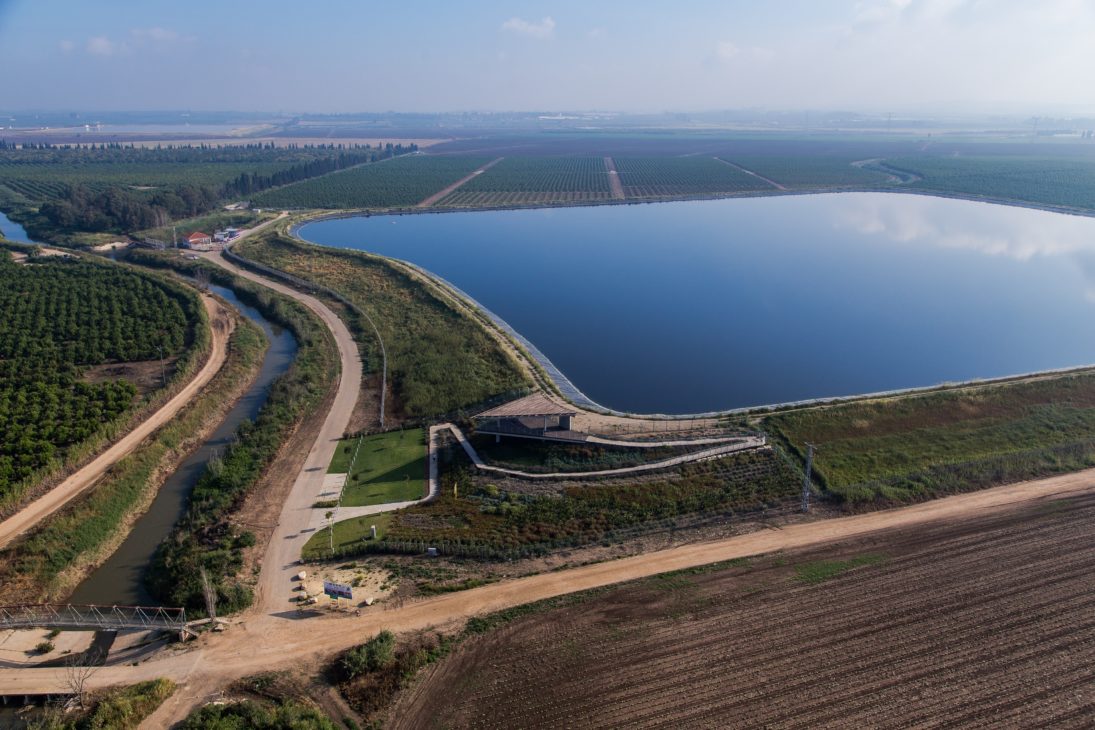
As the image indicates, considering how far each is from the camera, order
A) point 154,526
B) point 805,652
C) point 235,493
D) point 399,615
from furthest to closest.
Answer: point 235,493
point 154,526
point 399,615
point 805,652

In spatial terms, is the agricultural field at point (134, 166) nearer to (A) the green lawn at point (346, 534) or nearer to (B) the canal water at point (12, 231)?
(B) the canal water at point (12, 231)

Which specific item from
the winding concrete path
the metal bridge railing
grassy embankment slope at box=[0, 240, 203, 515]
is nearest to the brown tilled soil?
the winding concrete path

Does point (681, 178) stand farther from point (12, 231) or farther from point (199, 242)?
point (12, 231)

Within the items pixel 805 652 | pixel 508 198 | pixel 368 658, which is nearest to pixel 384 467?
pixel 368 658

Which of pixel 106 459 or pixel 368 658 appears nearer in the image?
pixel 368 658

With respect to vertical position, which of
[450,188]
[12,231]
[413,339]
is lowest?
[413,339]

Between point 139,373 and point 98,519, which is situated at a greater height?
point 139,373

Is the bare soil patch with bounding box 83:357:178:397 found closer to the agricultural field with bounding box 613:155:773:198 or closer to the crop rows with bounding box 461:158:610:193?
the crop rows with bounding box 461:158:610:193

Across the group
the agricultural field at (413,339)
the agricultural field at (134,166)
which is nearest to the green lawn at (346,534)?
the agricultural field at (413,339)
